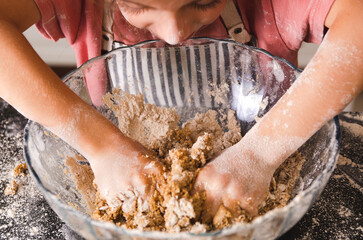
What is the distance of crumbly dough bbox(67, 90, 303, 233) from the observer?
1.51 feet

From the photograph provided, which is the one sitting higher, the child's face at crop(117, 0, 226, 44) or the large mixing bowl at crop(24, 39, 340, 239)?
the child's face at crop(117, 0, 226, 44)

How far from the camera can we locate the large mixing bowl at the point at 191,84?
1.78 feet

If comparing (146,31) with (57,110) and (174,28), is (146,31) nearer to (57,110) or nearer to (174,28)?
(174,28)

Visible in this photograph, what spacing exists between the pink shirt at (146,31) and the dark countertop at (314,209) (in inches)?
9.0

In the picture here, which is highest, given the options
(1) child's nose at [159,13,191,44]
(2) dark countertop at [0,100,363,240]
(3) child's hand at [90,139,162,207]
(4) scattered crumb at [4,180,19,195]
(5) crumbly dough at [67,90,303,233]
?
(1) child's nose at [159,13,191,44]

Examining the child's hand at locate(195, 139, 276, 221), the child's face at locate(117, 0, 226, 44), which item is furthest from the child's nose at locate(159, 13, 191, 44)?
the child's hand at locate(195, 139, 276, 221)

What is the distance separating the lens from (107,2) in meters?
0.74

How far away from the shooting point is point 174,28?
57cm

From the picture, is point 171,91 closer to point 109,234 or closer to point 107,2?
point 107,2

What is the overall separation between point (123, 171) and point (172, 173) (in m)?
0.07

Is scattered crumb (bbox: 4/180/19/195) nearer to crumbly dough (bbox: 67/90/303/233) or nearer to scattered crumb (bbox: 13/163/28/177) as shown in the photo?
scattered crumb (bbox: 13/163/28/177)

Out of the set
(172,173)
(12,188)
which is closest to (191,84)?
(172,173)

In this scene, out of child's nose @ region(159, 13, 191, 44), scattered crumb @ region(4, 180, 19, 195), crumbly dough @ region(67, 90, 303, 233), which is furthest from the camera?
scattered crumb @ region(4, 180, 19, 195)

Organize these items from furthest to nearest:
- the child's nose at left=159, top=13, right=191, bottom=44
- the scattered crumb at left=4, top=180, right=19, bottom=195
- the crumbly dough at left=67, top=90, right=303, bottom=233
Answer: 1. the scattered crumb at left=4, top=180, right=19, bottom=195
2. the child's nose at left=159, top=13, right=191, bottom=44
3. the crumbly dough at left=67, top=90, right=303, bottom=233
